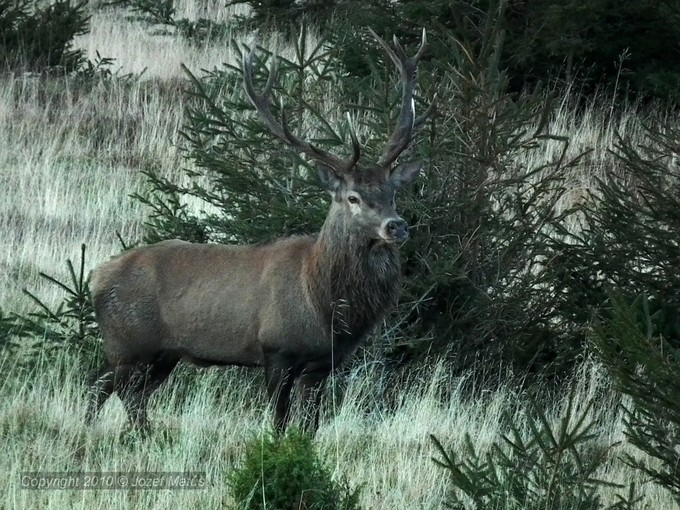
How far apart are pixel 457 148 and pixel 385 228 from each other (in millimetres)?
1670

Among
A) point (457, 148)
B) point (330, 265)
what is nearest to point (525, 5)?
point (457, 148)

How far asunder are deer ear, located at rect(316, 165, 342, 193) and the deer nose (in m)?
0.48

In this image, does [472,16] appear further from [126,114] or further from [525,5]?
[126,114]

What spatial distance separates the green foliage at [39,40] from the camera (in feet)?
54.9

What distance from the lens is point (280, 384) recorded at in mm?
7660

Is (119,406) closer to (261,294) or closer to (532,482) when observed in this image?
(261,294)

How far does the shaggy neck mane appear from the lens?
26.0ft

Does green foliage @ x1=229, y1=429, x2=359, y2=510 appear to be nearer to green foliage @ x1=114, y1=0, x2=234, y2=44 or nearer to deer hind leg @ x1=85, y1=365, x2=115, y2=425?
deer hind leg @ x1=85, y1=365, x2=115, y2=425

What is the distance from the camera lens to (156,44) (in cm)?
1875

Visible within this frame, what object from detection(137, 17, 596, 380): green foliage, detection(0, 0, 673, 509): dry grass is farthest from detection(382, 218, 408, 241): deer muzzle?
detection(137, 17, 596, 380): green foliage

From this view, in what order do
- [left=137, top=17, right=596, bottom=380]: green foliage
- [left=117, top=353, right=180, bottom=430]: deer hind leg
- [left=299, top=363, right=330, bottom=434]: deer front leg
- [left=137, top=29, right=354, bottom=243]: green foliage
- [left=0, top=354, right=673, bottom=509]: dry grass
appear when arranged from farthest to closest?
1. [left=137, top=29, right=354, bottom=243]: green foliage
2. [left=137, top=17, right=596, bottom=380]: green foliage
3. [left=117, top=353, right=180, bottom=430]: deer hind leg
4. [left=299, top=363, right=330, bottom=434]: deer front leg
5. [left=0, top=354, right=673, bottom=509]: dry grass

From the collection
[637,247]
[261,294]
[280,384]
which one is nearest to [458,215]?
[637,247]

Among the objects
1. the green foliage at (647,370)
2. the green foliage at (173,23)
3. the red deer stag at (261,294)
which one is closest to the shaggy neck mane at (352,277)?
the red deer stag at (261,294)

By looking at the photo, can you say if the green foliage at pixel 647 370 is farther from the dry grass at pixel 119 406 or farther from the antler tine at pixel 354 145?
the antler tine at pixel 354 145
